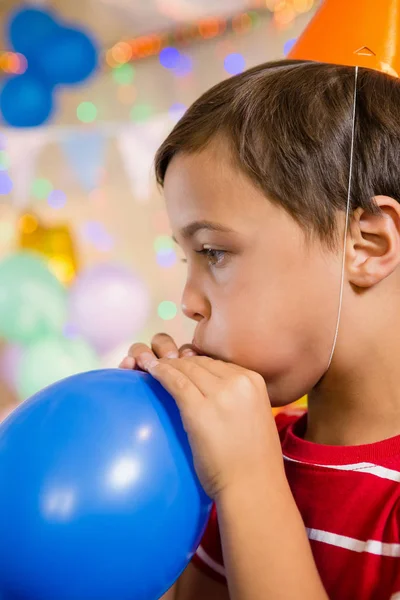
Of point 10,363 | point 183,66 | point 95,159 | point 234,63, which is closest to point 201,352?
point 234,63

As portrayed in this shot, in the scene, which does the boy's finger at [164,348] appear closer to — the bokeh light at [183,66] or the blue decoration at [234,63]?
the blue decoration at [234,63]

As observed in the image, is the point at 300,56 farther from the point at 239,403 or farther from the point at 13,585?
the point at 13,585

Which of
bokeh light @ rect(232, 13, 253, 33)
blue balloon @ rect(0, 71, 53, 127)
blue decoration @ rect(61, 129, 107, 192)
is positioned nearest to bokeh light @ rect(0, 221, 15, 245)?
blue decoration @ rect(61, 129, 107, 192)

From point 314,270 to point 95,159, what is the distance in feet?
8.74

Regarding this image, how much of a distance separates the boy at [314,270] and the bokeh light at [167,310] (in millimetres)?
2515

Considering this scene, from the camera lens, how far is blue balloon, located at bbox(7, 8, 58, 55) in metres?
2.83

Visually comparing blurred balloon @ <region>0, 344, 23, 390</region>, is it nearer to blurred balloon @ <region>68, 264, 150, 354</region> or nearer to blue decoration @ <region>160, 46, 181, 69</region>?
blurred balloon @ <region>68, 264, 150, 354</region>

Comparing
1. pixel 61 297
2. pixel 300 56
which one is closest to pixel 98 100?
pixel 61 297

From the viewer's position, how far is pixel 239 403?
785mm

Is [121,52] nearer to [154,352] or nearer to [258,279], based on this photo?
[154,352]

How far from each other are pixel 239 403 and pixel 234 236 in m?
0.21

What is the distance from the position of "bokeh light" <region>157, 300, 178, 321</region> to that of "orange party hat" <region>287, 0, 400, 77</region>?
2437 millimetres

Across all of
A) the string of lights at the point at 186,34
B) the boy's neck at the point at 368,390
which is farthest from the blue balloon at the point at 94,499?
the string of lights at the point at 186,34

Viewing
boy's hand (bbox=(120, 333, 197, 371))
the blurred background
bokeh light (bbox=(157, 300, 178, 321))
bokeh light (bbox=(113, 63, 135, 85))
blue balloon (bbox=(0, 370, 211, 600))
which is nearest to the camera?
blue balloon (bbox=(0, 370, 211, 600))
